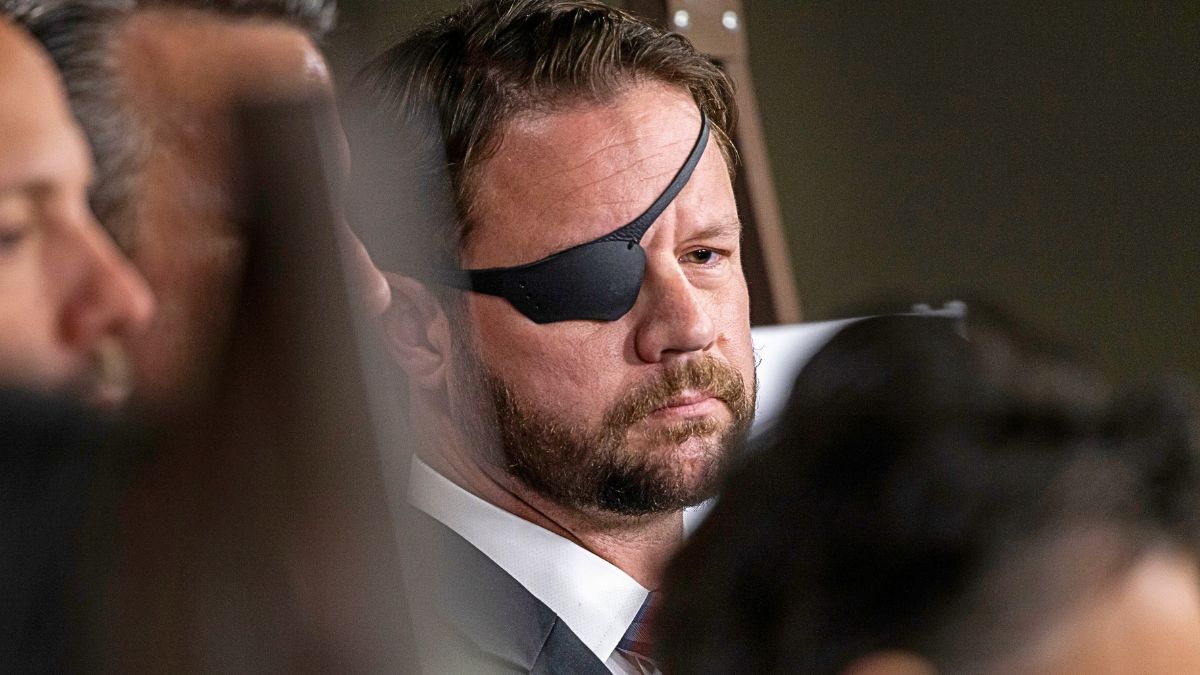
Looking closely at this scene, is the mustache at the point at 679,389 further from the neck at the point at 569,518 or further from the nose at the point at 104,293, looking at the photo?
the nose at the point at 104,293

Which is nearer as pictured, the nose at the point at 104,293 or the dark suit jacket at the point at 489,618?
the nose at the point at 104,293

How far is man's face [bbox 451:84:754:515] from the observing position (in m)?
0.58

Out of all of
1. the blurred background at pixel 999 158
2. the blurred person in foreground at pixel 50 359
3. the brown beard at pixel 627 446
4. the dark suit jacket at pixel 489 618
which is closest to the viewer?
the blurred person in foreground at pixel 50 359

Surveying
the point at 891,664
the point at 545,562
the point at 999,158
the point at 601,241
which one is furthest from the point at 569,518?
the point at 999,158

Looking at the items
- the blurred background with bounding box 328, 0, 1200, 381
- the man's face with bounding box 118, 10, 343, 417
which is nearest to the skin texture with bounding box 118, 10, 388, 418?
the man's face with bounding box 118, 10, 343, 417

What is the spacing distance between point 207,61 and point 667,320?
329 mm

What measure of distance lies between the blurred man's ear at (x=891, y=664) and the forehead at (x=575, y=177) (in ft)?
1.06

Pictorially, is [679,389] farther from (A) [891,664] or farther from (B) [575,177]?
(A) [891,664]

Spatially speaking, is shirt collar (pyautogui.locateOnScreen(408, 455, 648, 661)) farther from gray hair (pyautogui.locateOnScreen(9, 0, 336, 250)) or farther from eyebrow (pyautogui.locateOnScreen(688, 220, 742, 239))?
gray hair (pyautogui.locateOnScreen(9, 0, 336, 250))

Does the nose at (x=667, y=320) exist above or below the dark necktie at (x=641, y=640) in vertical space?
above

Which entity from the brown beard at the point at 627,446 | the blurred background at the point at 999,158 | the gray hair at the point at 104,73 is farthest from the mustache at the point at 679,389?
the gray hair at the point at 104,73

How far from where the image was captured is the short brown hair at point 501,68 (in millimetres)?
601

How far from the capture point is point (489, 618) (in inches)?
20.7

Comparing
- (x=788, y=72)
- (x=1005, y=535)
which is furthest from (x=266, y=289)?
(x=788, y=72)
